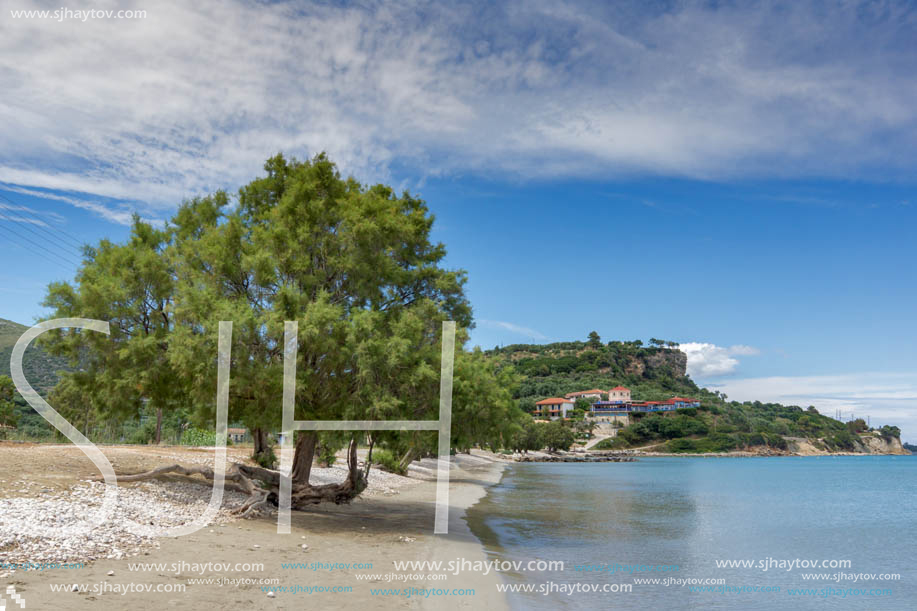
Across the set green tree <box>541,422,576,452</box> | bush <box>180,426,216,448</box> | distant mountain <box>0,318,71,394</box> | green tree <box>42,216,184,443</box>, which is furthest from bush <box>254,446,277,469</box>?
green tree <box>541,422,576,452</box>

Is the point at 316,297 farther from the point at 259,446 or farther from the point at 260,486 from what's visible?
the point at 259,446

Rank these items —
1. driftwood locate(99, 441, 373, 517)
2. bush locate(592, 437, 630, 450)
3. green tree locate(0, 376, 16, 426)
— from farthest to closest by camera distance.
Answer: bush locate(592, 437, 630, 450), green tree locate(0, 376, 16, 426), driftwood locate(99, 441, 373, 517)

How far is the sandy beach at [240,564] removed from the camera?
888 cm

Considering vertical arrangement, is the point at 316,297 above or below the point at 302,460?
above

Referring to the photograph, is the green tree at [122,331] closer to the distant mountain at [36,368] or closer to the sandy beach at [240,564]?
the sandy beach at [240,564]

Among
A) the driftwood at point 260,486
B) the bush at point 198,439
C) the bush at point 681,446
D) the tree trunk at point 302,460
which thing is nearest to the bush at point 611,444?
the bush at point 681,446

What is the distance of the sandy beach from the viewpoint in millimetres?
8883

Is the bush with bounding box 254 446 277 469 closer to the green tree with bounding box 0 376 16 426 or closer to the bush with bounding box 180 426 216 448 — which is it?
the bush with bounding box 180 426 216 448

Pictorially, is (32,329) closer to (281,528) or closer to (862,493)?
(281,528)

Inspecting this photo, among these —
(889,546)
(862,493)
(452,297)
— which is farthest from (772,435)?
(452,297)

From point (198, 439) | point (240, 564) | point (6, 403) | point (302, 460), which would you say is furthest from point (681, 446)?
point (240, 564)

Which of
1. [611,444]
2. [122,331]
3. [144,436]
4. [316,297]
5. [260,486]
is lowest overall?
[611,444]

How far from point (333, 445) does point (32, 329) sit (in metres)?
10.2

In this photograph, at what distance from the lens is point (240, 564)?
11.8 meters
